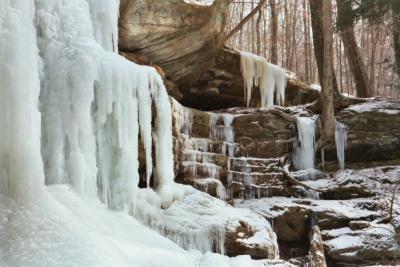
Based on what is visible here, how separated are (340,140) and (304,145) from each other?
0.96 metres

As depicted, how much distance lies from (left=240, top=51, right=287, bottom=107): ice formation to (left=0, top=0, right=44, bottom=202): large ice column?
9.67 m

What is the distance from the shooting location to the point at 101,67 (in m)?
6.55

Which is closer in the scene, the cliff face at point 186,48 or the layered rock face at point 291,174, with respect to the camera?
the layered rock face at point 291,174

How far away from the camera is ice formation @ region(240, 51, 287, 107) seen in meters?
13.9

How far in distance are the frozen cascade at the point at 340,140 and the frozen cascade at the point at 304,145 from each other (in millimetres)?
627

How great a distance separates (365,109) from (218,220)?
7085 millimetres

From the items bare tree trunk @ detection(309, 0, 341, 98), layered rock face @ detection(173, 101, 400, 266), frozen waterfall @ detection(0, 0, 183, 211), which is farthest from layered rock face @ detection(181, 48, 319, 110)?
frozen waterfall @ detection(0, 0, 183, 211)

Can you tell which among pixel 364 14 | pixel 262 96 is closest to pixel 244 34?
pixel 262 96

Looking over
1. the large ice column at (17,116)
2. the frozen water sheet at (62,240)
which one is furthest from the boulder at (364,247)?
the large ice column at (17,116)

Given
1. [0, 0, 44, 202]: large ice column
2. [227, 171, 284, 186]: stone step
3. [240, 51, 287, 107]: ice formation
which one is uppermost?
[240, 51, 287, 107]: ice formation

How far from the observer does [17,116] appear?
4.38 metres

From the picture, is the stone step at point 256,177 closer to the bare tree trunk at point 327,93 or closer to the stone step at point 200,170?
the stone step at point 200,170

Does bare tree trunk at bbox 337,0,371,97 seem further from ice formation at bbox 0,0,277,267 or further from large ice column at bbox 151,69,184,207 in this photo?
large ice column at bbox 151,69,184,207

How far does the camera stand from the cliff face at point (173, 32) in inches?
380
